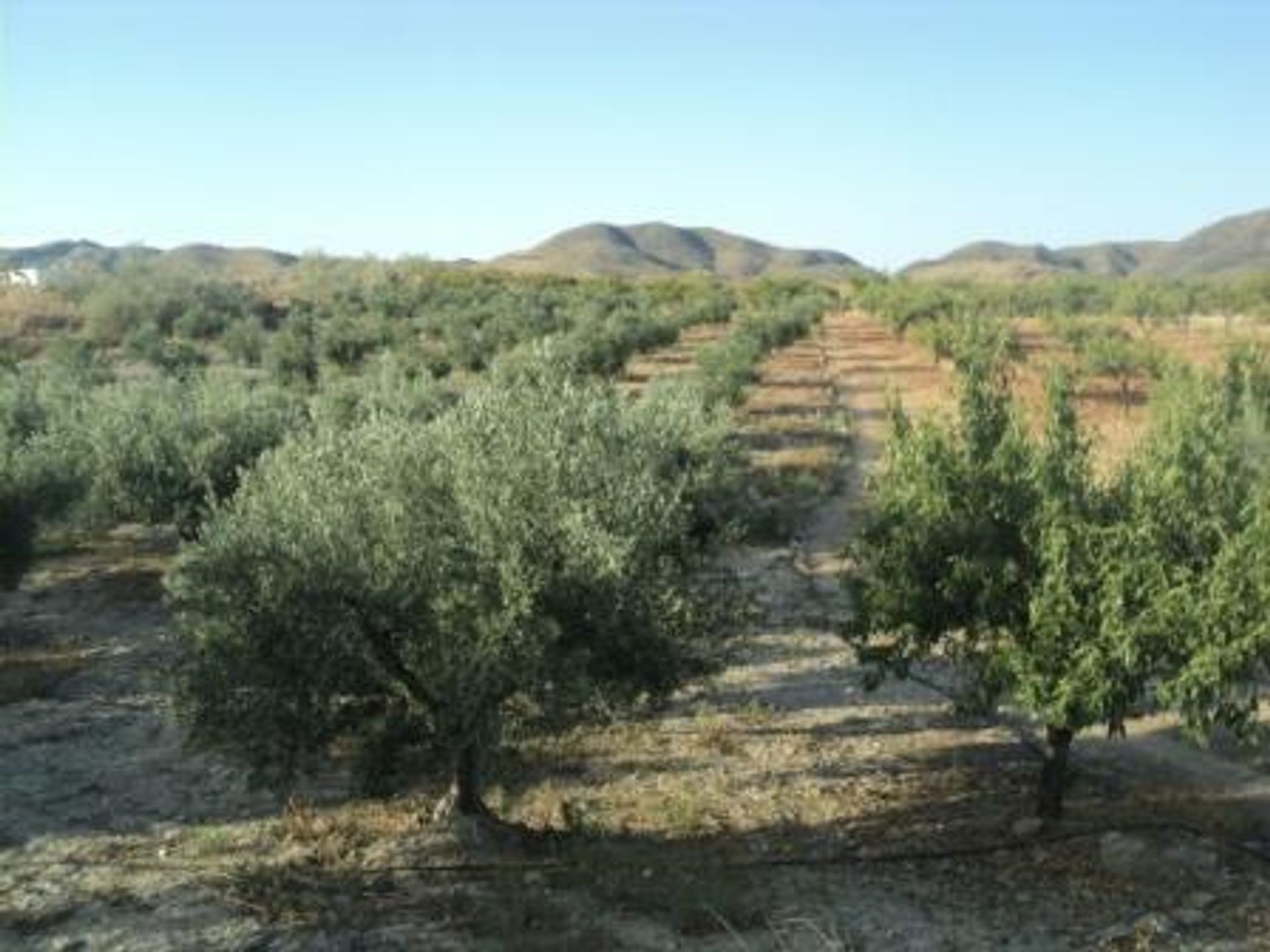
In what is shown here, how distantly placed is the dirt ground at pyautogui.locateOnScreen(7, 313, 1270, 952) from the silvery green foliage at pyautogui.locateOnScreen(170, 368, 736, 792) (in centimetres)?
152

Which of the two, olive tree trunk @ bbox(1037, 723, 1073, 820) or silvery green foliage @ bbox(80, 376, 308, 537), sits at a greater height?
silvery green foliage @ bbox(80, 376, 308, 537)

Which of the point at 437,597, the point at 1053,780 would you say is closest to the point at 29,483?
the point at 437,597

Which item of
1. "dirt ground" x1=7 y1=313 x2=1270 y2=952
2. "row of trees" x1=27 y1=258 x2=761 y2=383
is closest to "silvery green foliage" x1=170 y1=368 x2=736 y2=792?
"dirt ground" x1=7 y1=313 x2=1270 y2=952

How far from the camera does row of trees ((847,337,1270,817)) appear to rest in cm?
1559

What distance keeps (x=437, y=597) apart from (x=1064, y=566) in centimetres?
750

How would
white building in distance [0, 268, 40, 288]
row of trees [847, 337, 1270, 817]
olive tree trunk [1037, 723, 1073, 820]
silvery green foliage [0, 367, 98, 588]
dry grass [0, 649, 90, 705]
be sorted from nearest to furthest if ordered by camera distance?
1. row of trees [847, 337, 1270, 817]
2. olive tree trunk [1037, 723, 1073, 820]
3. dry grass [0, 649, 90, 705]
4. silvery green foliage [0, 367, 98, 588]
5. white building in distance [0, 268, 40, 288]

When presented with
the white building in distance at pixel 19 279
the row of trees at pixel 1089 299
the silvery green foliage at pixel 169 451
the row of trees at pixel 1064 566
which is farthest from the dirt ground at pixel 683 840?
the white building in distance at pixel 19 279

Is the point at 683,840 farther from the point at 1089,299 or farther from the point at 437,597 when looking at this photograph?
the point at 1089,299

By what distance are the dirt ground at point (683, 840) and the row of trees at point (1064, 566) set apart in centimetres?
177

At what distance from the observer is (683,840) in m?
17.9

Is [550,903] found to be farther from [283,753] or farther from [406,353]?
[406,353]

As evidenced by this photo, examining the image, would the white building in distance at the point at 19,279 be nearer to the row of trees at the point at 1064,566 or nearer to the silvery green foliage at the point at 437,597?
the silvery green foliage at the point at 437,597

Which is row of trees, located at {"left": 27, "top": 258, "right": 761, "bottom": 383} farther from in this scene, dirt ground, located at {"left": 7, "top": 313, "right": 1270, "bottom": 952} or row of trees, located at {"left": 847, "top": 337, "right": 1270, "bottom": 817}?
row of trees, located at {"left": 847, "top": 337, "right": 1270, "bottom": 817}

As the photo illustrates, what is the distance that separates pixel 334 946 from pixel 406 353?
55.1 metres
